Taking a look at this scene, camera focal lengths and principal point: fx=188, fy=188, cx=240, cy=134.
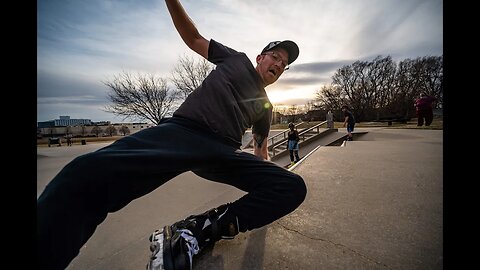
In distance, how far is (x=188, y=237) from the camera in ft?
3.80

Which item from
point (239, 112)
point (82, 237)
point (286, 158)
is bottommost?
point (286, 158)

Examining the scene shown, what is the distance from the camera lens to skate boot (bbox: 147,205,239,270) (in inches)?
40.6

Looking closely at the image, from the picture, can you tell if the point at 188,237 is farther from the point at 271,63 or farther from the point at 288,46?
the point at 288,46

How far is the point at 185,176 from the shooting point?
408 centimetres

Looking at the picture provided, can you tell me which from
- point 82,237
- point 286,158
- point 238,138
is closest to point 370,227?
point 238,138

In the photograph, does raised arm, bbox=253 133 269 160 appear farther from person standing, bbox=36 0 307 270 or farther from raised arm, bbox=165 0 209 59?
raised arm, bbox=165 0 209 59

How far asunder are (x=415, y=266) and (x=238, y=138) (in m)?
1.23

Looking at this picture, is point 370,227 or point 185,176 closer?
point 370,227

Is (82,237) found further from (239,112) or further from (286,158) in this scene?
(286,158)

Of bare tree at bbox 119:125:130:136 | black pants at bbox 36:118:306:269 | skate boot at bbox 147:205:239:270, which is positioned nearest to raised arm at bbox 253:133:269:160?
black pants at bbox 36:118:306:269

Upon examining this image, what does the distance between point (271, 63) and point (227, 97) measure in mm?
501

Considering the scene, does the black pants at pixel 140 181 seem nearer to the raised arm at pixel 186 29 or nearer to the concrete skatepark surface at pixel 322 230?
the concrete skatepark surface at pixel 322 230

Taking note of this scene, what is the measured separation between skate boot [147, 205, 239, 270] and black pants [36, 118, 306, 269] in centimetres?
9
